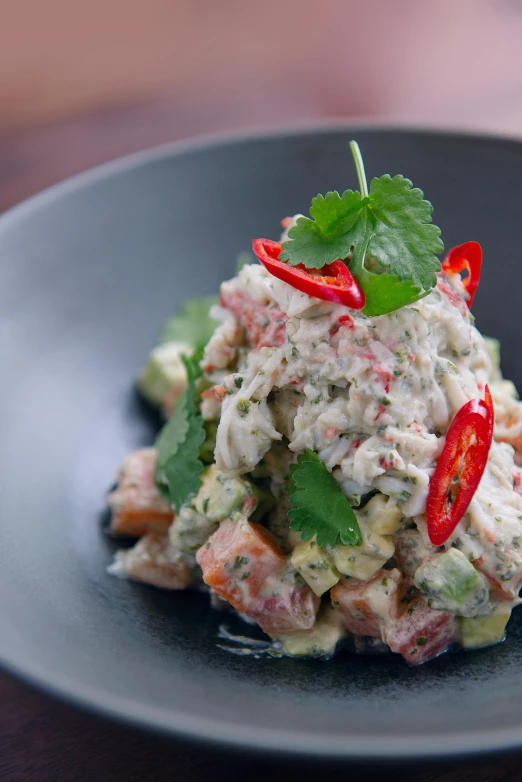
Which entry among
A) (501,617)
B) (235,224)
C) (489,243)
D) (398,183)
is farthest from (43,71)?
(501,617)

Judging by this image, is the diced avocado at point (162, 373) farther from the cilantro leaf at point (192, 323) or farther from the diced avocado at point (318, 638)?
the diced avocado at point (318, 638)

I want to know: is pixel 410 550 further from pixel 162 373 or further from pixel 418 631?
pixel 162 373

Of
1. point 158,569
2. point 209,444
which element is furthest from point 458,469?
point 158,569

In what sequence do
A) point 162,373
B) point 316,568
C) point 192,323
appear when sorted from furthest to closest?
1. point 192,323
2. point 162,373
3. point 316,568

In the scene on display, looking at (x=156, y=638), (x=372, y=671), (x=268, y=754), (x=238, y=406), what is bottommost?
(x=372, y=671)

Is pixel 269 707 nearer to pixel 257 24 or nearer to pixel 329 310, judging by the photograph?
pixel 329 310
